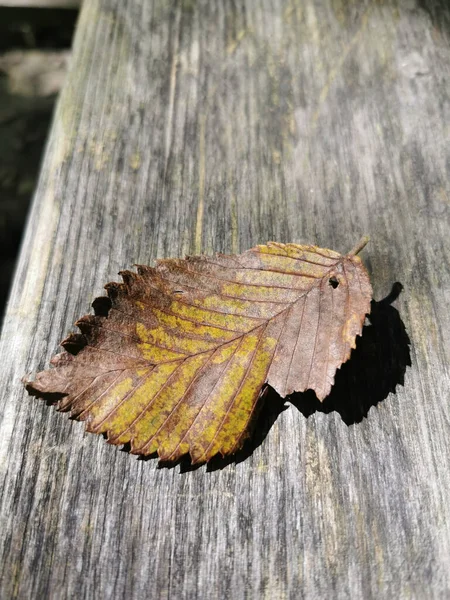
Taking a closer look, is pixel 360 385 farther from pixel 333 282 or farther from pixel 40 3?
pixel 40 3

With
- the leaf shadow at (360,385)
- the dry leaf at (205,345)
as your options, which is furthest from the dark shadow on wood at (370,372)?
the dry leaf at (205,345)

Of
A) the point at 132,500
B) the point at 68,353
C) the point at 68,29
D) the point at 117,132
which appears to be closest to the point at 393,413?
→ the point at 132,500

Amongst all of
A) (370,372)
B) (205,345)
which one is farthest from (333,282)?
(205,345)

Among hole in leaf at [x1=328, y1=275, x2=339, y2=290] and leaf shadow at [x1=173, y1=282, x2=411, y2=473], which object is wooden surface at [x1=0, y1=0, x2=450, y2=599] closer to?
leaf shadow at [x1=173, y1=282, x2=411, y2=473]

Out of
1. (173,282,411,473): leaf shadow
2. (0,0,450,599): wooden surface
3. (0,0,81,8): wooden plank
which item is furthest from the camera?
(0,0,81,8): wooden plank

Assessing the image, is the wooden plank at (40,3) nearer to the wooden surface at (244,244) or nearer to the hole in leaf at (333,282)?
the wooden surface at (244,244)

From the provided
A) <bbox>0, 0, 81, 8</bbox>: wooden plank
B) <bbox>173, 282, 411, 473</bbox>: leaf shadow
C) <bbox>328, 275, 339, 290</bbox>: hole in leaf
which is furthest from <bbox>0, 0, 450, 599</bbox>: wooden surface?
<bbox>0, 0, 81, 8</bbox>: wooden plank
